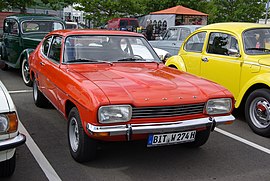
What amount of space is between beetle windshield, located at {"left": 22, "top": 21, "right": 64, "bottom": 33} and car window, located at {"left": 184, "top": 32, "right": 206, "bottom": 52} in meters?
4.08

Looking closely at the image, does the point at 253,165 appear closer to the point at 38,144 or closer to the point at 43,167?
the point at 43,167

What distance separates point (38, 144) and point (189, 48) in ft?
13.0

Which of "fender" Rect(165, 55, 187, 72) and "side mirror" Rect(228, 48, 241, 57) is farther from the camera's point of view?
"fender" Rect(165, 55, 187, 72)

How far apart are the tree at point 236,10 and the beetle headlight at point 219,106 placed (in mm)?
25648

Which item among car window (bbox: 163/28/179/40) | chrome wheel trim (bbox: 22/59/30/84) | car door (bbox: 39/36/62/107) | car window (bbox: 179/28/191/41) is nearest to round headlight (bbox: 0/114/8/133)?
car door (bbox: 39/36/62/107)

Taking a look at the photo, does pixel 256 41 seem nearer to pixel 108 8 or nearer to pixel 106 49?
pixel 106 49

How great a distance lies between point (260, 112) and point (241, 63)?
0.89 m

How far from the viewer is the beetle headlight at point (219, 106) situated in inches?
142

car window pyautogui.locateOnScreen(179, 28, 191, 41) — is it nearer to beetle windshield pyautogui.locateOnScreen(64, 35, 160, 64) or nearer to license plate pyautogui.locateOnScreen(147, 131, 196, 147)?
beetle windshield pyautogui.locateOnScreen(64, 35, 160, 64)

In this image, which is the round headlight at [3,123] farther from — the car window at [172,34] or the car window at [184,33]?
the car window at [172,34]

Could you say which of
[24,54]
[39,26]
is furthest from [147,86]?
[39,26]

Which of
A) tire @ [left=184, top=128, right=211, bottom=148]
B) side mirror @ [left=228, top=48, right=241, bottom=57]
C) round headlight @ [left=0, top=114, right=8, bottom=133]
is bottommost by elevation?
tire @ [left=184, top=128, right=211, bottom=148]

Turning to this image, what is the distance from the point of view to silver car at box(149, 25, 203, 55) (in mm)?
10508

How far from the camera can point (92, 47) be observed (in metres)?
4.56
